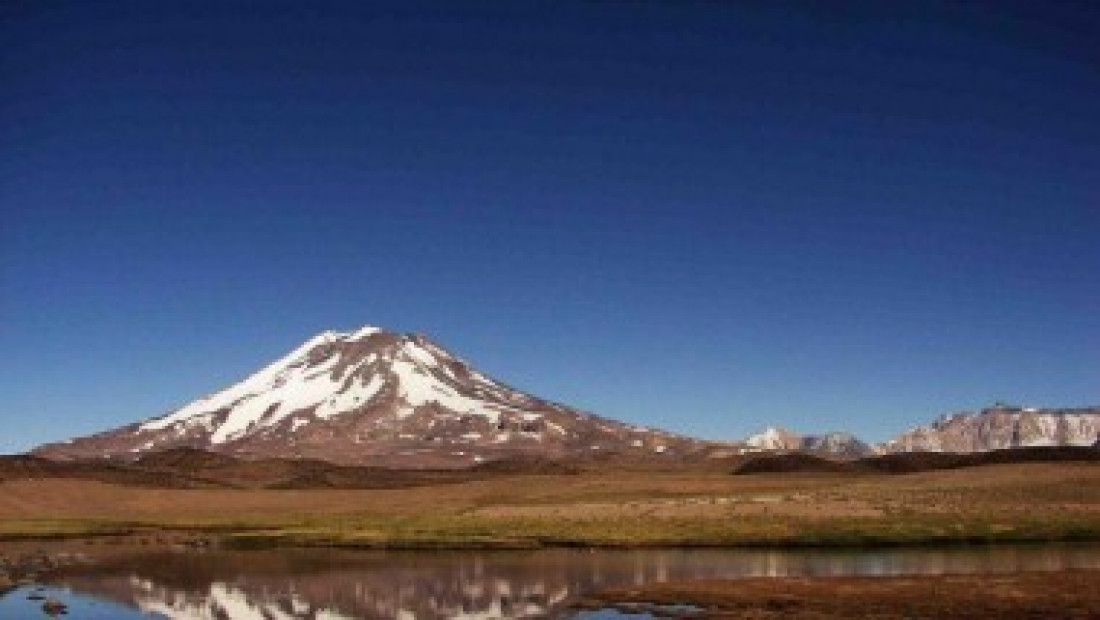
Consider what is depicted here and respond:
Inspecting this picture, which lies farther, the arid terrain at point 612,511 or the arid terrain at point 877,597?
the arid terrain at point 612,511

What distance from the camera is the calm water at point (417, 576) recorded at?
55.8m

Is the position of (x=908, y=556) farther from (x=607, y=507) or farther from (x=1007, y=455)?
(x=1007, y=455)

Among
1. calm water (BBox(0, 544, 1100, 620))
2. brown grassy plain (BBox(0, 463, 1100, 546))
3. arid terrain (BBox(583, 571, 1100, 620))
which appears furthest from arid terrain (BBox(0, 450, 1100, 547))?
arid terrain (BBox(583, 571, 1100, 620))

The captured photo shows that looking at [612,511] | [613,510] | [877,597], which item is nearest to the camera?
[877,597]

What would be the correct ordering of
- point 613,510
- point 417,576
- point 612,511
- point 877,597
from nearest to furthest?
point 877,597 → point 417,576 → point 612,511 → point 613,510

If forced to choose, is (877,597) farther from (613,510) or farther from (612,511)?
(613,510)

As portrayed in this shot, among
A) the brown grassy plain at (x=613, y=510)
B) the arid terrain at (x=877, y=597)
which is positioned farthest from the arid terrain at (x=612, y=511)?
the arid terrain at (x=877, y=597)

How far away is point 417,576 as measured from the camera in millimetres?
67938

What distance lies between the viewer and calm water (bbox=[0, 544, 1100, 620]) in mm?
55781

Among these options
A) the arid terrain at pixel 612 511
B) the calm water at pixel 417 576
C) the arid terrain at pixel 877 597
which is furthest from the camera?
the arid terrain at pixel 612 511

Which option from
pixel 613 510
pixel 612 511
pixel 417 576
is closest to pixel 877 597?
pixel 417 576

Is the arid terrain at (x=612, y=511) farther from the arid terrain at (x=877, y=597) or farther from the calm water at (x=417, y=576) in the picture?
the arid terrain at (x=877, y=597)

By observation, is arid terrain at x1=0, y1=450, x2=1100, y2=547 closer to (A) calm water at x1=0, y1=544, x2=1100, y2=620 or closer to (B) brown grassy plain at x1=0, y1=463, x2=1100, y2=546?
(B) brown grassy plain at x1=0, y1=463, x2=1100, y2=546

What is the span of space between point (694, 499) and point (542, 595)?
59.3m
